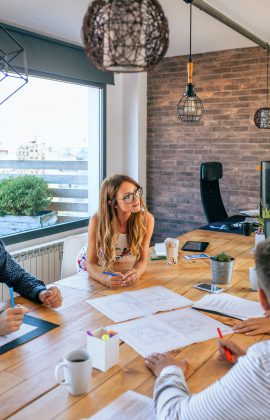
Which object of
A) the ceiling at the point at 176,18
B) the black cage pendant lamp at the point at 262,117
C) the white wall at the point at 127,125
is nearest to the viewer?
the ceiling at the point at 176,18

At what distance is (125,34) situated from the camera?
1116 millimetres

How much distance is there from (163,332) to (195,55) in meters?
4.35

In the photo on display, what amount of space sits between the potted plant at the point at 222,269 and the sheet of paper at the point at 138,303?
0.29m

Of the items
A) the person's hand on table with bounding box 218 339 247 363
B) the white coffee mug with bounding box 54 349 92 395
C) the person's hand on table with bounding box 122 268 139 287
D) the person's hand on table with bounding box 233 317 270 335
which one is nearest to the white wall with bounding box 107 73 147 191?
the person's hand on table with bounding box 122 268 139 287

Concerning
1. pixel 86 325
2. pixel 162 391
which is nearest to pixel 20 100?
pixel 86 325

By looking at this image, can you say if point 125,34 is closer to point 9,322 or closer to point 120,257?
point 9,322

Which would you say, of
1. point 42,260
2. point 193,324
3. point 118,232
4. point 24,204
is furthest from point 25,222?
point 193,324

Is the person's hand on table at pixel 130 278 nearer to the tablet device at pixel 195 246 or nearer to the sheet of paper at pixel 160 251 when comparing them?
the sheet of paper at pixel 160 251

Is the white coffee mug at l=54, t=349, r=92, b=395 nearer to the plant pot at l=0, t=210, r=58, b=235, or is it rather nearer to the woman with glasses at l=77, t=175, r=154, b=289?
the woman with glasses at l=77, t=175, r=154, b=289

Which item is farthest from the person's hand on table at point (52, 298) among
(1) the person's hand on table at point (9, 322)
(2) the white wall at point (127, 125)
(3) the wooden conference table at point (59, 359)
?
(2) the white wall at point (127, 125)

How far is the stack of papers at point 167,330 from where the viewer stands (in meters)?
1.51

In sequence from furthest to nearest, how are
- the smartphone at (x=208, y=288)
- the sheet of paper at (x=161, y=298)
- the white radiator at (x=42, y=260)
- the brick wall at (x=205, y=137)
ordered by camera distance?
the brick wall at (x=205, y=137) < the white radiator at (x=42, y=260) < the smartphone at (x=208, y=288) < the sheet of paper at (x=161, y=298)

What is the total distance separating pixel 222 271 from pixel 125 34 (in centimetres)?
141

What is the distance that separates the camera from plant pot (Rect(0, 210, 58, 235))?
3970mm
